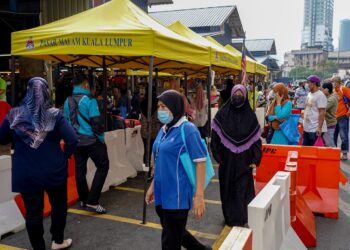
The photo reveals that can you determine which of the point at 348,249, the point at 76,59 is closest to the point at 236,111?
the point at 348,249

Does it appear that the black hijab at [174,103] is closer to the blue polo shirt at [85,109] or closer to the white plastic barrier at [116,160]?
the blue polo shirt at [85,109]

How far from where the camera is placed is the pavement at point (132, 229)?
14.0 feet

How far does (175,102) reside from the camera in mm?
2982

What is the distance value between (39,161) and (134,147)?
3.90m

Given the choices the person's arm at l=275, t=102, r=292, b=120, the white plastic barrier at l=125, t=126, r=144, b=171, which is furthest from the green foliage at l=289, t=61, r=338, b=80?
the person's arm at l=275, t=102, r=292, b=120

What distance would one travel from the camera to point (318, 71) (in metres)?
128

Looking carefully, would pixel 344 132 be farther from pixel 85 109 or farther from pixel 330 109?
pixel 85 109

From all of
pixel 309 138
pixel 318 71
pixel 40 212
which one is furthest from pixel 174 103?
pixel 318 71

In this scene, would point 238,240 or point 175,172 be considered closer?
point 238,240

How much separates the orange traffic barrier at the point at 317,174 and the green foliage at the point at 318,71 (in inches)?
4719

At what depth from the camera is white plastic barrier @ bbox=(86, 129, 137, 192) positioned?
20.9 feet

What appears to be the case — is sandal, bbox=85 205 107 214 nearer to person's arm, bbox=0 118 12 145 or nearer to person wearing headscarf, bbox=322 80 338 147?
person's arm, bbox=0 118 12 145

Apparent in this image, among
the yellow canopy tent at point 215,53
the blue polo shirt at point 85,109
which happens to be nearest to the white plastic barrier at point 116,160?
the blue polo shirt at point 85,109

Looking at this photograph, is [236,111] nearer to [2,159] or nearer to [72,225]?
[72,225]
